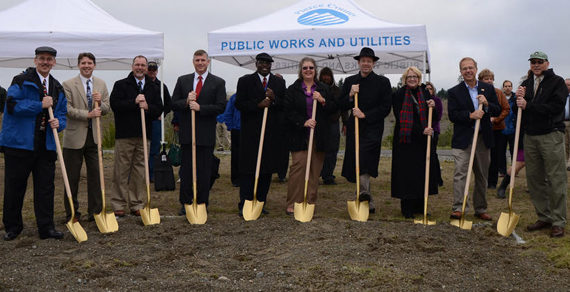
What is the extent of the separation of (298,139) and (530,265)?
9.56 feet

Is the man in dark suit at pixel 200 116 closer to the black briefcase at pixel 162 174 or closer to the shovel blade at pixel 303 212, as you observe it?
the shovel blade at pixel 303 212

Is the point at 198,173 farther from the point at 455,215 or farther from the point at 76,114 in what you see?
the point at 455,215

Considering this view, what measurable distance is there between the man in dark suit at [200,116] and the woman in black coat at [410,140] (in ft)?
6.73

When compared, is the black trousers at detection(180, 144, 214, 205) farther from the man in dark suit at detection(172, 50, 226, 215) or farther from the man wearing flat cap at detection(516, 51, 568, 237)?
the man wearing flat cap at detection(516, 51, 568, 237)

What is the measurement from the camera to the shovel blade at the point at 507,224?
5770 mm

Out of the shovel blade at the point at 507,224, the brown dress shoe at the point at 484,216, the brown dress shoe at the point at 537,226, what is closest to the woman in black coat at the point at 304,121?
the brown dress shoe at the point at 484,216

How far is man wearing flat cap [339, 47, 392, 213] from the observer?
6.67 metres

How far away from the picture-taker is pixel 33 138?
17.6ft

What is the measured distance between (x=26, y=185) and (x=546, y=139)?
5199 millimetres

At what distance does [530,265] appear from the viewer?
4707mm

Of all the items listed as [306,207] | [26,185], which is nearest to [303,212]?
[306,207]

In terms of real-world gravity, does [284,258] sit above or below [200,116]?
below

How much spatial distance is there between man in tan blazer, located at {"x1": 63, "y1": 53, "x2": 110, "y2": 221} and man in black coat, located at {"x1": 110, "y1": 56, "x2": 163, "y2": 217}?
0.21 metres

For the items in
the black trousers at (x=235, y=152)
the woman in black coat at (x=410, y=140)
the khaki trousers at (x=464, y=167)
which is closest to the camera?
the khaki trousers at (x=464, y=167)
